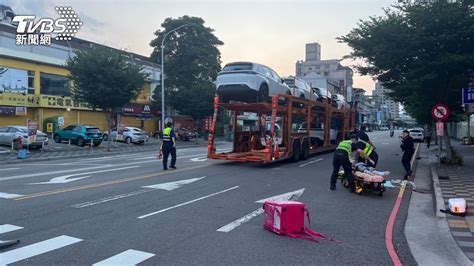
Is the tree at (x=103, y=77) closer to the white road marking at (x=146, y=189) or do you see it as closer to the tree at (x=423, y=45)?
the tree at (x=423, y=45)

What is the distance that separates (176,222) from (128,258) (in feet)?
6.30

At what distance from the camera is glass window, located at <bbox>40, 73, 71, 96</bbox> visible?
37594 millimetres

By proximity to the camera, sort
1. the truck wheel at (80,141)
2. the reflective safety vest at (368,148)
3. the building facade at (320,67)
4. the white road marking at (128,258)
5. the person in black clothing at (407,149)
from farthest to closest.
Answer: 1. the building facade at (320,67)
2. the truck wheel at (80,141)
3. the person in black clothing at (407,149)
4. the reflective safety vest at (368,148)
5. the white road marking at (128,258)

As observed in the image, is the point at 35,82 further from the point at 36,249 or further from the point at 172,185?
the point at 36,249

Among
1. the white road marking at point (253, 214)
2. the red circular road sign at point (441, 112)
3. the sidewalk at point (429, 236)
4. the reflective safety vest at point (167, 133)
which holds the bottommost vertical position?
the sidewalk at point (429, 236)

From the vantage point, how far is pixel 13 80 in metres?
34.3

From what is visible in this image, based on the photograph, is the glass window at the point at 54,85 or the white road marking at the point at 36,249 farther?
the glass window at the point at 54,85

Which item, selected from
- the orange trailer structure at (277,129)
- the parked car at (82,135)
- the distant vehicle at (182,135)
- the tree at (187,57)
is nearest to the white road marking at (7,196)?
the orange trailer structure at (277,129)

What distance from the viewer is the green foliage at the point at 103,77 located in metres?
27.9

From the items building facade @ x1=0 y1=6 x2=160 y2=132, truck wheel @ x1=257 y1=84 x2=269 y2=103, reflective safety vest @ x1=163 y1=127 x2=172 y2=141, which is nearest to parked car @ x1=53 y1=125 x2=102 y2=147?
building facade @ x1=0 y1=6 x2=160 y2=132

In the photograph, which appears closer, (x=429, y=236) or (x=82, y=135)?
(x=429, y=236)

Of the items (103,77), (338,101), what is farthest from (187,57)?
(338,101)

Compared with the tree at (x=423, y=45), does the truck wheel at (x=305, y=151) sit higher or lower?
lower

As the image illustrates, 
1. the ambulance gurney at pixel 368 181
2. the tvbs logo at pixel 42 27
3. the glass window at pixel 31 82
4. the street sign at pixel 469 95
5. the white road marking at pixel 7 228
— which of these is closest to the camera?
the white road marking at pixel 7 228
